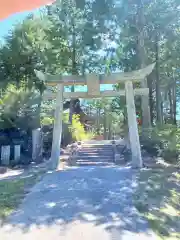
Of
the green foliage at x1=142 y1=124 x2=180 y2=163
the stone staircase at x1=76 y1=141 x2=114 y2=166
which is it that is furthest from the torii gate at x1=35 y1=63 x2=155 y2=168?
the green foliage at x1=142 y1=124 x2=180 y2=163

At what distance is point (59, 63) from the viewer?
60.5 ft

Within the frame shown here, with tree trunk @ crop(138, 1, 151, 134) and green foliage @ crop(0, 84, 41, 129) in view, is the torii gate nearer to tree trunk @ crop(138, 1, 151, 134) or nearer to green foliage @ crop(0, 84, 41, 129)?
tree trunk @ crop(138, 1, 151, 134)

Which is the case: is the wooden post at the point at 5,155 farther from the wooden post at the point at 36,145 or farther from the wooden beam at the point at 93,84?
the wooden beam at the point at 93,84

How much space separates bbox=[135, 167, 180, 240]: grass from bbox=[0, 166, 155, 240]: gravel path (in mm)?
213

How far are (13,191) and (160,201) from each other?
3062mm

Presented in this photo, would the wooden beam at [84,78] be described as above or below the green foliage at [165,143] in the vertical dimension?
above

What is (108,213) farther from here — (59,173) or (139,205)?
(59,173)

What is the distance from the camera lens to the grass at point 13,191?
5.73 m

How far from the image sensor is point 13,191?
7.08 m

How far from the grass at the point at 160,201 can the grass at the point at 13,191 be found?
7.38 ft

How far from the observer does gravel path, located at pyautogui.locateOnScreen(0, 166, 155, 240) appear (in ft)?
15.4

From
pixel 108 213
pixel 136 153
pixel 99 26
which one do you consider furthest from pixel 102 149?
pixel 108 213

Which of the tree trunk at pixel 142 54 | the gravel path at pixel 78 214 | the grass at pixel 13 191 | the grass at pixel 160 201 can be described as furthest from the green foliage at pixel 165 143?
the grass at pixel 13 191

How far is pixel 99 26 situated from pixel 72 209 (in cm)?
997
